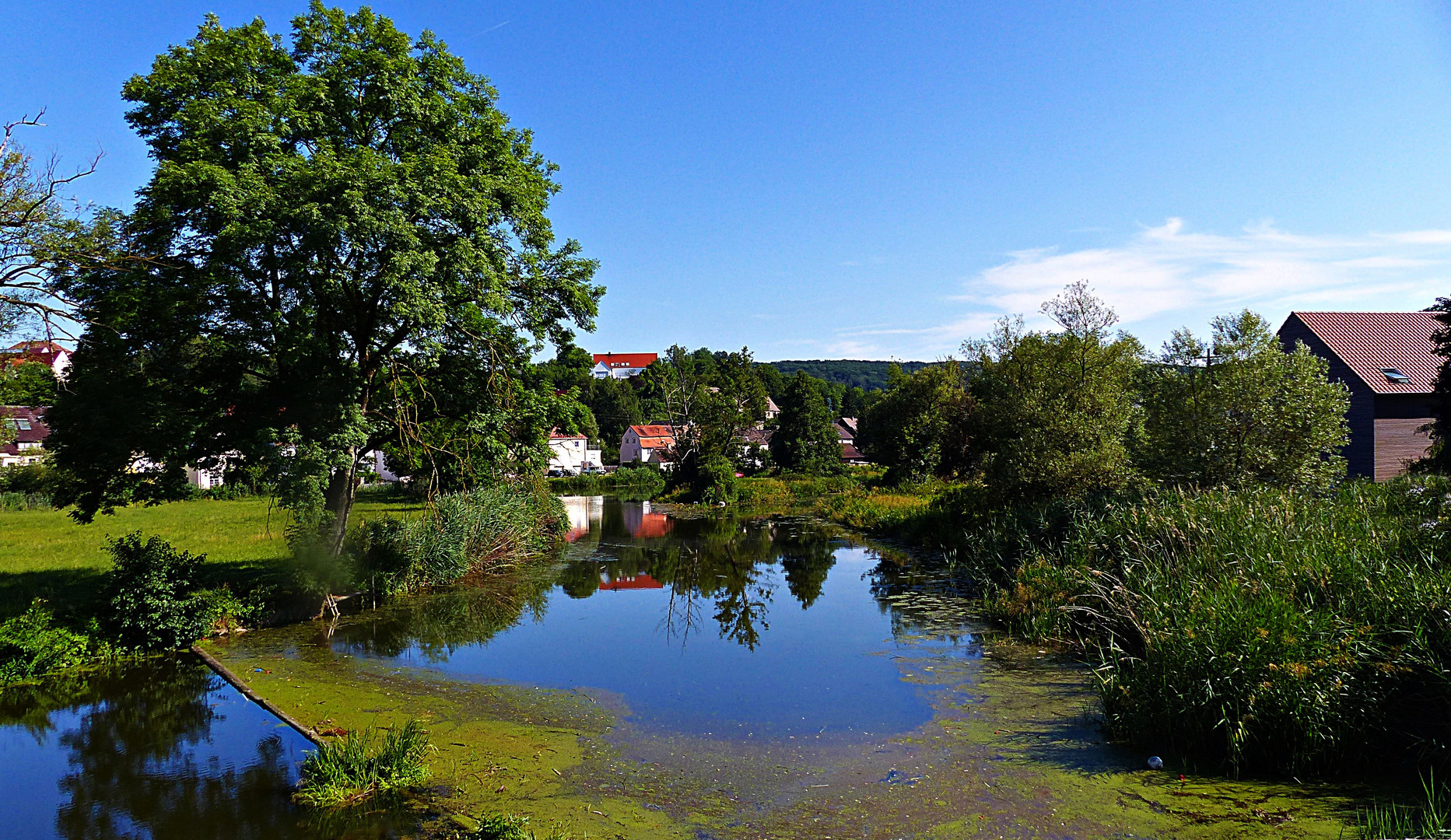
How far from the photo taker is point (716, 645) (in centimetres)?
1423

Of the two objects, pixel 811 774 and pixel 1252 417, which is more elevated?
pixel 1252 417

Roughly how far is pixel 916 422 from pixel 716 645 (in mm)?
30972

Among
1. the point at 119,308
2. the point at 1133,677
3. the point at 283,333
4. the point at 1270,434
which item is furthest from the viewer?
the point at 1270,434

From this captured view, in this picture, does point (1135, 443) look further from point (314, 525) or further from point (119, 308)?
point (119, 308)

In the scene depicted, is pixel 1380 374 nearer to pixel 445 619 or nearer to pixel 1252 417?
pixel 1252 417

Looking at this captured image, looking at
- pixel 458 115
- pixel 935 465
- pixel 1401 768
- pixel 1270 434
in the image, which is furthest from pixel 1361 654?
pixel 935 465

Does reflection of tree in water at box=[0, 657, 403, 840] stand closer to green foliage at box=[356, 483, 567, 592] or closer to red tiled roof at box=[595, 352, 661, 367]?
green foliage at box=[356, 483, 567, 592]

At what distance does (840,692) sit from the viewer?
36.2 ft

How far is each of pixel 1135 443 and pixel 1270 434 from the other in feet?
9.66

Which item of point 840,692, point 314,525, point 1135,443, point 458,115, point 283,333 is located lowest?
point 840,692

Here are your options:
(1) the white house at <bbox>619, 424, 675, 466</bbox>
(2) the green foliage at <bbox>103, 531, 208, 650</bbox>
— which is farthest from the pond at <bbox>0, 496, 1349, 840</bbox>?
(1) the white house at <bbox>619, 424, 675, 466</bbox>

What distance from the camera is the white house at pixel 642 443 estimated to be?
80.0m

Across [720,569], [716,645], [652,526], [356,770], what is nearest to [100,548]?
[720,569]

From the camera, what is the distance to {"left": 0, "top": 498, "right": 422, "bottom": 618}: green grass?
1480 cm
